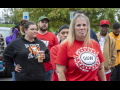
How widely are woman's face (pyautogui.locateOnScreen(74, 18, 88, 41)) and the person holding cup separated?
1.44m

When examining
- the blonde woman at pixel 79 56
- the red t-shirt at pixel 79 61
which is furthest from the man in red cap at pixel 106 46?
the red t-shirt at pixel 79 61

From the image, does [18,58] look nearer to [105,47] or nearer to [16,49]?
[16,49]

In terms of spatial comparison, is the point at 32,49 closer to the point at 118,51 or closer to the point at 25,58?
the point at 25,58

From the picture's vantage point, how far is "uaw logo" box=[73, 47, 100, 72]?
2877mm

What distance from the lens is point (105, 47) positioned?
5582 mm

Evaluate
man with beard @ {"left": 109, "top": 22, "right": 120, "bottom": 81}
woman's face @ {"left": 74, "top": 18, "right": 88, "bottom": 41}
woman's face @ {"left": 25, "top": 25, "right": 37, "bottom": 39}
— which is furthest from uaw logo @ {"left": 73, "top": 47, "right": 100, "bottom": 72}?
man with beard @ {"left": 109, "top": 22, "right": 120, "bottom": 81}

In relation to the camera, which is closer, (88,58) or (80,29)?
(88,58)

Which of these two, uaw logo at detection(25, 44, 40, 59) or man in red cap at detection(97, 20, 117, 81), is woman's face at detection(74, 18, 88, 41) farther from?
man in red cap at detection(97, 20, 117, 81)

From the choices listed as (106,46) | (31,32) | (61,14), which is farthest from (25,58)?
(61,14)

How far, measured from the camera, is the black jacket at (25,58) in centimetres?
412

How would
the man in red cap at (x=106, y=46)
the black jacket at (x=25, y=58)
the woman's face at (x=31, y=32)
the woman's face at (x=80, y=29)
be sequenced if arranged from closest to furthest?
1. the woman's face at (x=80, y=29)
2. the black jacket at (x=25, y=58)
3. the woman's face at (x=31, y=32)
4. the man in red cap at (x=106, y=46)

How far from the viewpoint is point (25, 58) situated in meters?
4.12

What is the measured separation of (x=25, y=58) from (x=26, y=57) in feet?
0.10

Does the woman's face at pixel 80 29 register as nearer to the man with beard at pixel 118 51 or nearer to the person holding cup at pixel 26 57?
the person holding cup at pixel 26 57
